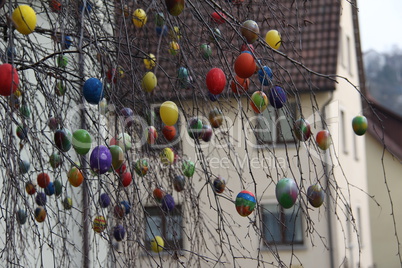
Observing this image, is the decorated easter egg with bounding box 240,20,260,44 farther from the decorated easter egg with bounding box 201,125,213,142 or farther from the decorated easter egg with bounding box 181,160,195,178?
the decorated easter egg with bounding box 181,160,195,178

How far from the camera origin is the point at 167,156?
4141 millimetres

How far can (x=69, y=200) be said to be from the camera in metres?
4.36

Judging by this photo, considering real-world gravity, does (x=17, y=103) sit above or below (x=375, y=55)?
below

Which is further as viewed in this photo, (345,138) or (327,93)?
(345,138)

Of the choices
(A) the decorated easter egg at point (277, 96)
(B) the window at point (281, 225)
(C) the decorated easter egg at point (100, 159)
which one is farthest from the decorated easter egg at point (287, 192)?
(C) the decorated easter egg at point (100, 159)

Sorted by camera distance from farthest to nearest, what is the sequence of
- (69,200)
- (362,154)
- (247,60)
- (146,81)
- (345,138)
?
(362,154) → (345,138) → (69,200) → (146,81) → (247,60)

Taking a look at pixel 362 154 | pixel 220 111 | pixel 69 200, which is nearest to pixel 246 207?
pixel 220 111

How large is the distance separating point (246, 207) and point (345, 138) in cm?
1196

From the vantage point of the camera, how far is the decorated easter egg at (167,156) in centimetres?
414

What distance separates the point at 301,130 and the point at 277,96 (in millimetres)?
177

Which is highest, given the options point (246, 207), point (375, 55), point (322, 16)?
point (375, 55)

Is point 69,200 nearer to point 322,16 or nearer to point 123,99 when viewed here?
point 123,99

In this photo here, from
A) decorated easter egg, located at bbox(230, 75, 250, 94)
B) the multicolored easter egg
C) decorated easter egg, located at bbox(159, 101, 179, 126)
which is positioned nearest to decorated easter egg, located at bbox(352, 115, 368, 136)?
decorated easter egg, located at bbox(230, 75, 250, 94)

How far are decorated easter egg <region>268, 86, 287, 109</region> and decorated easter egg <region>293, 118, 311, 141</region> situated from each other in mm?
108
